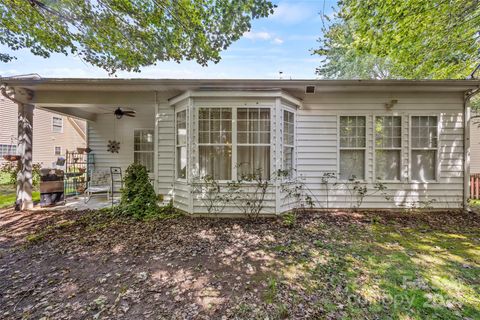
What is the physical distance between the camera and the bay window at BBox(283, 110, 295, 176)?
17.5ft

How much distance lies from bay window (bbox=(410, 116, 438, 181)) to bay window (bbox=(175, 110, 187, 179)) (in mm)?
5987

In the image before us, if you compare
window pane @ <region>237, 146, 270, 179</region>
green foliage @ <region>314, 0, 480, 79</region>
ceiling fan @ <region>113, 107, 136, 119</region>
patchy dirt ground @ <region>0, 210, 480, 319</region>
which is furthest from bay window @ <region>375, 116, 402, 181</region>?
ceiling fan @ <region>113, 107, 136, 119</region>

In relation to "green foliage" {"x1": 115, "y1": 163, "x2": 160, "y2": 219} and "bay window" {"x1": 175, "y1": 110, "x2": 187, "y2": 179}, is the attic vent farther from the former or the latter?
"green foliage" {"x1": 115, "y1": 163, "x2": 160, "y2": 219}

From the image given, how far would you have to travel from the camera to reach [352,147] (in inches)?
225

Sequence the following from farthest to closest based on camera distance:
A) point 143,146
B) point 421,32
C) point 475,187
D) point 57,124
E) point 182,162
A: point 57,124
point 143,146
point 475,187
point 421,32
point 182,162

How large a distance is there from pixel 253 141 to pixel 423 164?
465 centimetres

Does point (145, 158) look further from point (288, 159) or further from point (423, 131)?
point (423, 131)

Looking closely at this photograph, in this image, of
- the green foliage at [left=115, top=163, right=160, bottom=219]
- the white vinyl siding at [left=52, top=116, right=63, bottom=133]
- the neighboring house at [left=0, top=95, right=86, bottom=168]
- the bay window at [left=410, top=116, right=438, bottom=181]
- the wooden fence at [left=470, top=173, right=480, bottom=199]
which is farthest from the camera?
the white vinyl siding at [left=52, top=116, right=63, bottom=133]

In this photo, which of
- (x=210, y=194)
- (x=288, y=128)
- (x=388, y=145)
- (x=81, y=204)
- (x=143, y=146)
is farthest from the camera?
(x=143, y=146)

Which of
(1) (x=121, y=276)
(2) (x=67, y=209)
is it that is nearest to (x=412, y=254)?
(1) (x=121, y=276)

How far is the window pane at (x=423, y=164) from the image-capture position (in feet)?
18.6

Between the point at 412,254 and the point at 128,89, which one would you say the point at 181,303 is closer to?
the point at 412,254

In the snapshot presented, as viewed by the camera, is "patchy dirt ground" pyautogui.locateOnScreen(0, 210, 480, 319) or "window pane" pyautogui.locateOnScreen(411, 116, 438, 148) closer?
"patchy dirt ground" pyautogui.locateOnScreen(0, 210, 480, 319)

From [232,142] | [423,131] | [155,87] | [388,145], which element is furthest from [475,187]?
[155,87]
